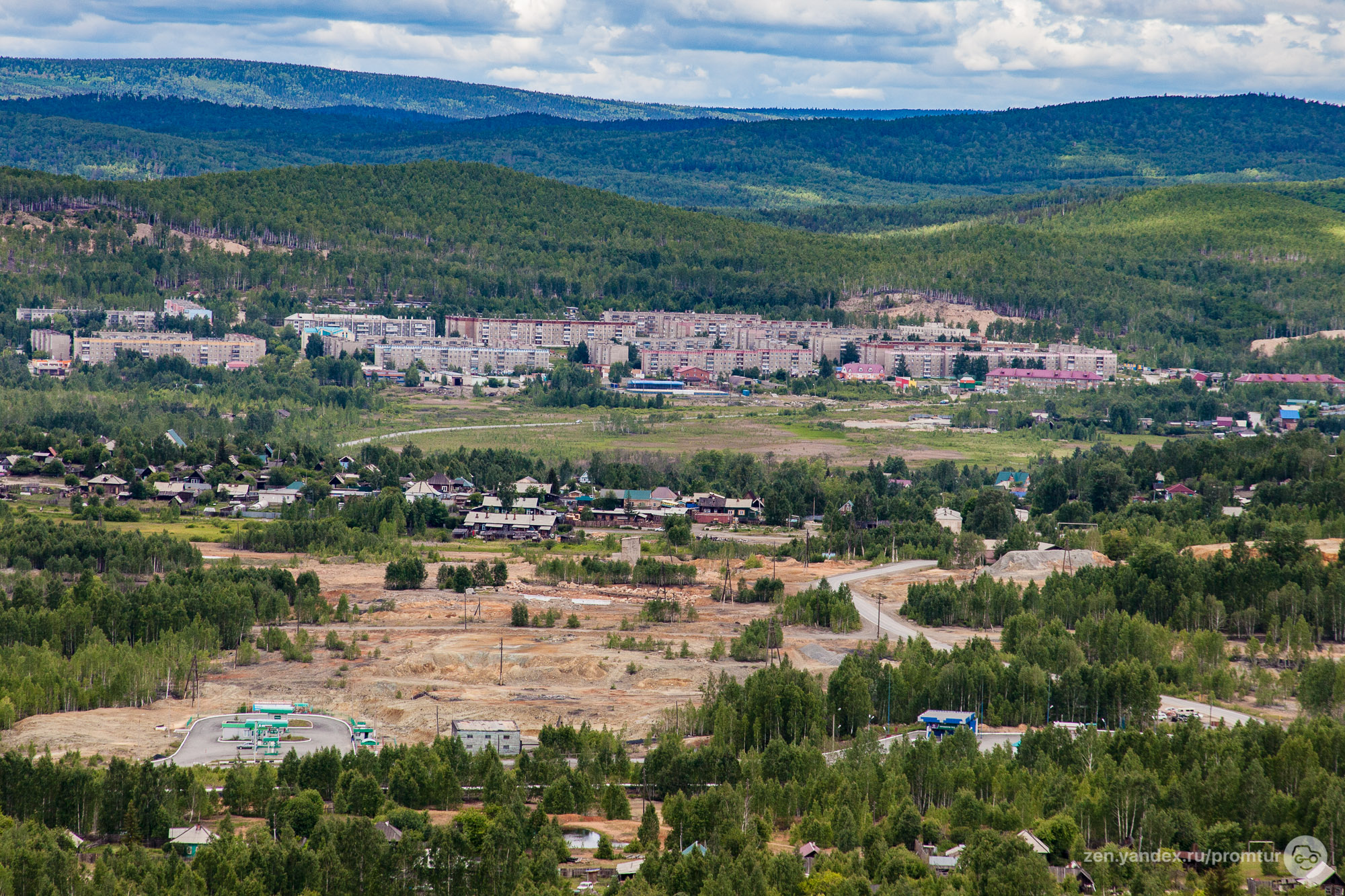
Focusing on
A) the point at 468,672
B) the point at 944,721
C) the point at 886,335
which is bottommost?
the point at 468,672

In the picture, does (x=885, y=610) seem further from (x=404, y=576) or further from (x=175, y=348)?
(x=175, y=348)

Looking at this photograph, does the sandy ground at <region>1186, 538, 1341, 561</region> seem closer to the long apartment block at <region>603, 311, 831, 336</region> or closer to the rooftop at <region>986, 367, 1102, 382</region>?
the rooftop at <region>986, 367, 1102, 382</region>

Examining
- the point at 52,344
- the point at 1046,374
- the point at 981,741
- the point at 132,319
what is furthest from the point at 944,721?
the point at 132,319

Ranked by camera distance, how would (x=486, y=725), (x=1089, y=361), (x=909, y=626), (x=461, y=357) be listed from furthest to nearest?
(x=1089, y=361) → (x=461, y=357) → (x=909, y=626) → (x=486, y=725)

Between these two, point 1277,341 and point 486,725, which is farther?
point 1277,341

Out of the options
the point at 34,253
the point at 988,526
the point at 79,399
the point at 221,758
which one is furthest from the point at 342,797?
the point at 34,253

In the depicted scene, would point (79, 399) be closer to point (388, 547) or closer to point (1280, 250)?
point (388, 547)

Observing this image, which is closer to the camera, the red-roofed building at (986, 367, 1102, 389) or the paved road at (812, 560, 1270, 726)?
the paved road at (812, 560, 1270, 726)

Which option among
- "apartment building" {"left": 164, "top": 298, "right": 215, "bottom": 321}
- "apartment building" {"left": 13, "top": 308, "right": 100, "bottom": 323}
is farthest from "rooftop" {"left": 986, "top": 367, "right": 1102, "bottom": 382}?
"apartment building" {"left": 13, "top": 308, "right": 100, "bottom": 323}

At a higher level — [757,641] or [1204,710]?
[757,641]
